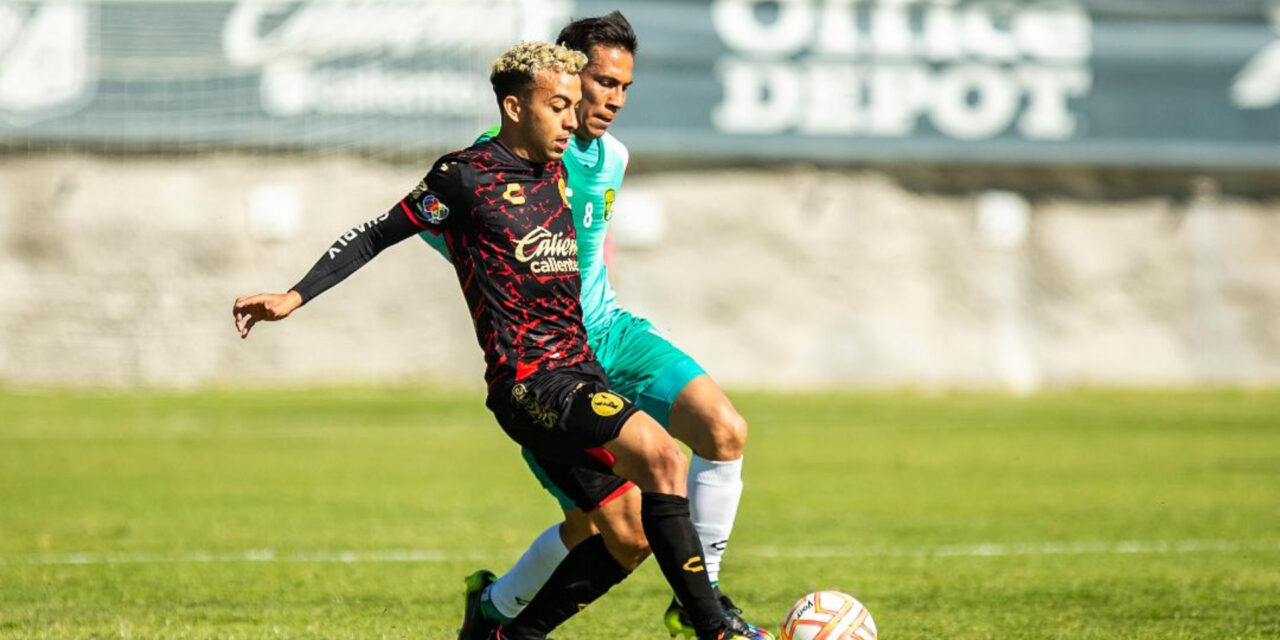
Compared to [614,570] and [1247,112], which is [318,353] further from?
[614,570]

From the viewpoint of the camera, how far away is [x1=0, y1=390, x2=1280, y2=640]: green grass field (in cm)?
655

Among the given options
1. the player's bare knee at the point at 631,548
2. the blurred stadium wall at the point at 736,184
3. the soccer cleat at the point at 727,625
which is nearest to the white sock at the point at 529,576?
the player's bare knee at the point at 631,548

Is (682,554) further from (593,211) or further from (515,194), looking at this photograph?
(593,211)

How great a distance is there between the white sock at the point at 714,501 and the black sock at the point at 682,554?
511 mm

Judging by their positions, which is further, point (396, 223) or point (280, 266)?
point (280, 266)

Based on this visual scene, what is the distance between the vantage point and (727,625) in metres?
5.15

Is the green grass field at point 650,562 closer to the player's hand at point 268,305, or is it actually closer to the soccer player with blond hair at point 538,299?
the soccer player with blond hair at point 538,299

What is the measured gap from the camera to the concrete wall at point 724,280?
69.8 feet

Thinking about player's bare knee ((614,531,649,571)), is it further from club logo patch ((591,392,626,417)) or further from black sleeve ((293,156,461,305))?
black sleeve ((293,156,461,305))

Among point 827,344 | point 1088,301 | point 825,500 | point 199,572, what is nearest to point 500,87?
point 199,572

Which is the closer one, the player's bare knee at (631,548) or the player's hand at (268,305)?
the player's hand at (268,305)

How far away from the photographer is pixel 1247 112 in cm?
2327

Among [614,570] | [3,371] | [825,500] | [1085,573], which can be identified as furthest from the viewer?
[3,371]

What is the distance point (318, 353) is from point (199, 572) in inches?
549
